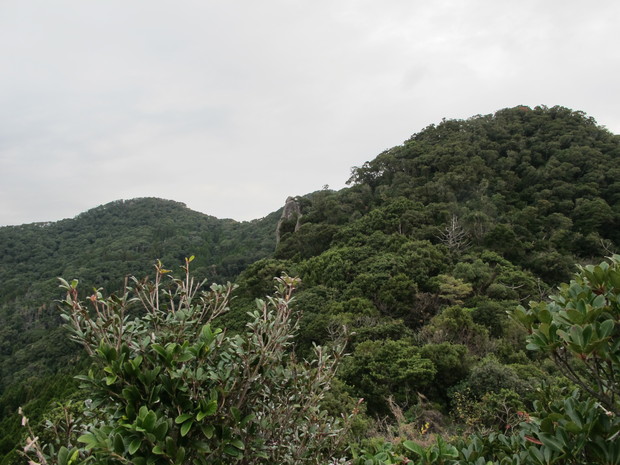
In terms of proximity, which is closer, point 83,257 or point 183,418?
point 183,418

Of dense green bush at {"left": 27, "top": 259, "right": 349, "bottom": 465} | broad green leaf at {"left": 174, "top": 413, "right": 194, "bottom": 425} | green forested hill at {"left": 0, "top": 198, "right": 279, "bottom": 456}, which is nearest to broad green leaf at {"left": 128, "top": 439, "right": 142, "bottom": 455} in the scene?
dense green bush at {"left": 27, "top": 259, "right": 349, "bottom": 465}

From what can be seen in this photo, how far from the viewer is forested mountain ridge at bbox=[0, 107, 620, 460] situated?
10.6 m

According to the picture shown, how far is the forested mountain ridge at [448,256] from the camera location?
10.6 meters

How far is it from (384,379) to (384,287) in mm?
6464

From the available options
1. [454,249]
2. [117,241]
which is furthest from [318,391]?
[117,241]

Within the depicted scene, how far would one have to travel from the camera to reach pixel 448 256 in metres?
19.1

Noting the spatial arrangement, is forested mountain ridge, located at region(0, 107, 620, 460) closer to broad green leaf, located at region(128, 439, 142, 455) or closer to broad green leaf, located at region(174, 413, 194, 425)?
broad green leaf, located at region(174, 413, 194, 425)

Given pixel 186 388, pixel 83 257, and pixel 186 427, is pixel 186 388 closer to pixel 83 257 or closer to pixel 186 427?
pixel 186 427

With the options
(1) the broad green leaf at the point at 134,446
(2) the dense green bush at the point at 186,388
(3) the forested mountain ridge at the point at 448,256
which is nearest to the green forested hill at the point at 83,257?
(3) the forested mountain ridge at the point at 448,256

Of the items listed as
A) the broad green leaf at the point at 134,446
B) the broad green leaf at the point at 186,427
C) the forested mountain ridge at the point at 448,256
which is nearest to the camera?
the broad green leaf at the point at 134,446

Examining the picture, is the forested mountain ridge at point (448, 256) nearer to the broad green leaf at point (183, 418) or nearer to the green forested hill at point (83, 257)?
the green forested hill at point (83, 257)

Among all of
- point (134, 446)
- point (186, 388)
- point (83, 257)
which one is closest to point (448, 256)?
point (186, 388)

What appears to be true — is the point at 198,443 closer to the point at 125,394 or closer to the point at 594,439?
the point at 125,394

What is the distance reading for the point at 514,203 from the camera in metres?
25.9
